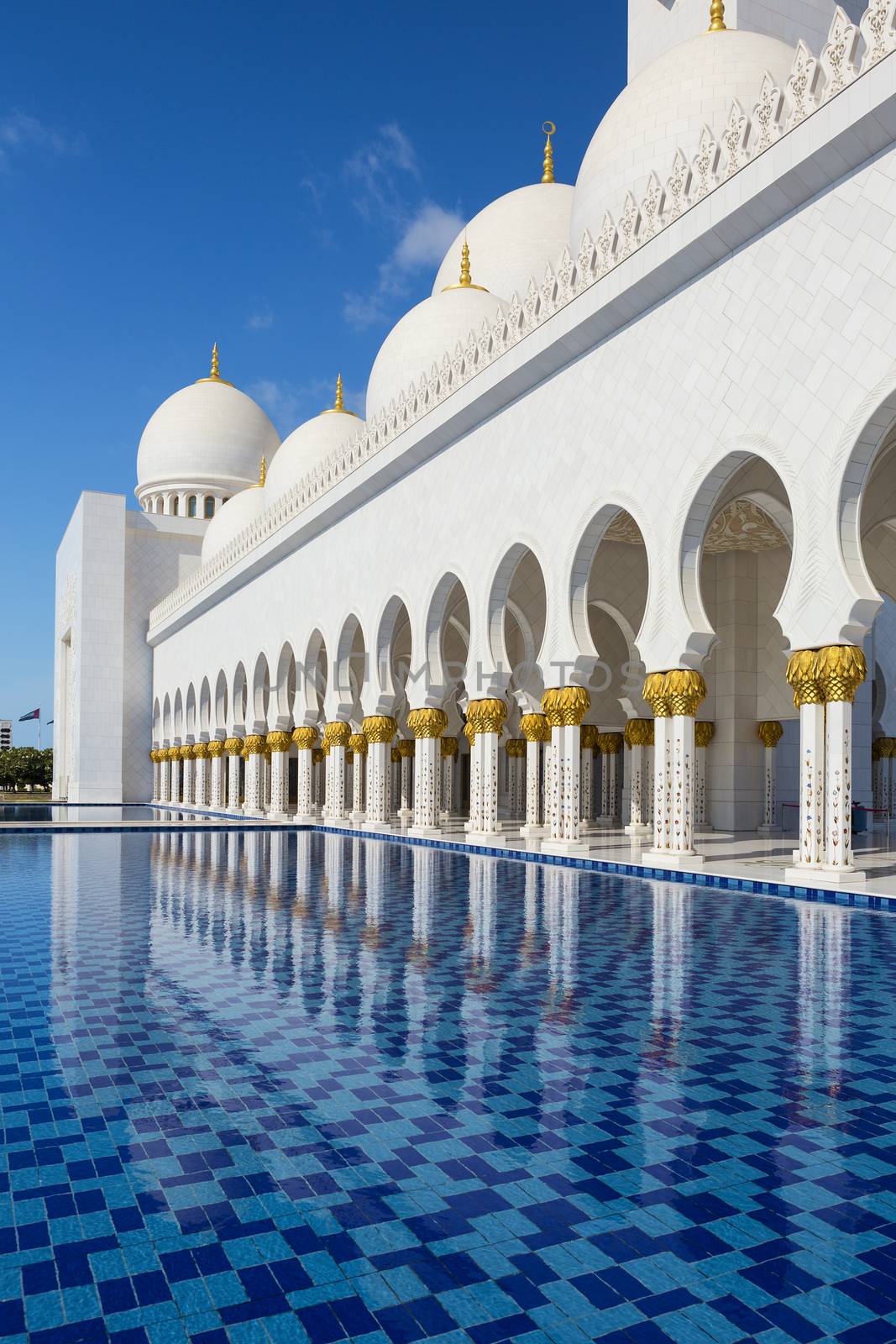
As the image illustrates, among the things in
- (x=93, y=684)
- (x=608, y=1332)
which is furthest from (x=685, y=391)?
(x=93, y=684)

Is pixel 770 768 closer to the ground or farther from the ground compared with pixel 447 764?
farther from the ground

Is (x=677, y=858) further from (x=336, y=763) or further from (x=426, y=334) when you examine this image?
(x=426, y=334)

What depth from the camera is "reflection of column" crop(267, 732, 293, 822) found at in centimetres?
1608

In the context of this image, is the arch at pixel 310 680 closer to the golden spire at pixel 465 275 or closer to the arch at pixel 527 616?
the arch at pixel 527 616

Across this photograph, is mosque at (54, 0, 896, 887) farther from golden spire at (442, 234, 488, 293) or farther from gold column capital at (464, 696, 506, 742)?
golden spire at (442, 234, 488, 293)

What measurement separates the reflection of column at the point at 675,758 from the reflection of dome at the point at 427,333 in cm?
705

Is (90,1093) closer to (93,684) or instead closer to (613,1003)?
(613,1003)

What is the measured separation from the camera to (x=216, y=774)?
19797 mm

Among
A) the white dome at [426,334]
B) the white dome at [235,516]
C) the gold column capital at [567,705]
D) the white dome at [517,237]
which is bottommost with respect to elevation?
the gold column capital at [567,705]

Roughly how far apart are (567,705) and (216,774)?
12492mm

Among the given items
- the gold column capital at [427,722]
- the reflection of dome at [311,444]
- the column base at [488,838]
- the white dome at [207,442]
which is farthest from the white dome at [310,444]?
the column base at [488,838]

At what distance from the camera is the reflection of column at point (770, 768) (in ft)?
38.3

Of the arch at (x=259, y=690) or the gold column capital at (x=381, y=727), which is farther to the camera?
the arch at (x=259, y=690)

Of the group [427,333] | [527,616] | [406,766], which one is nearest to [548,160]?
[427,333]
